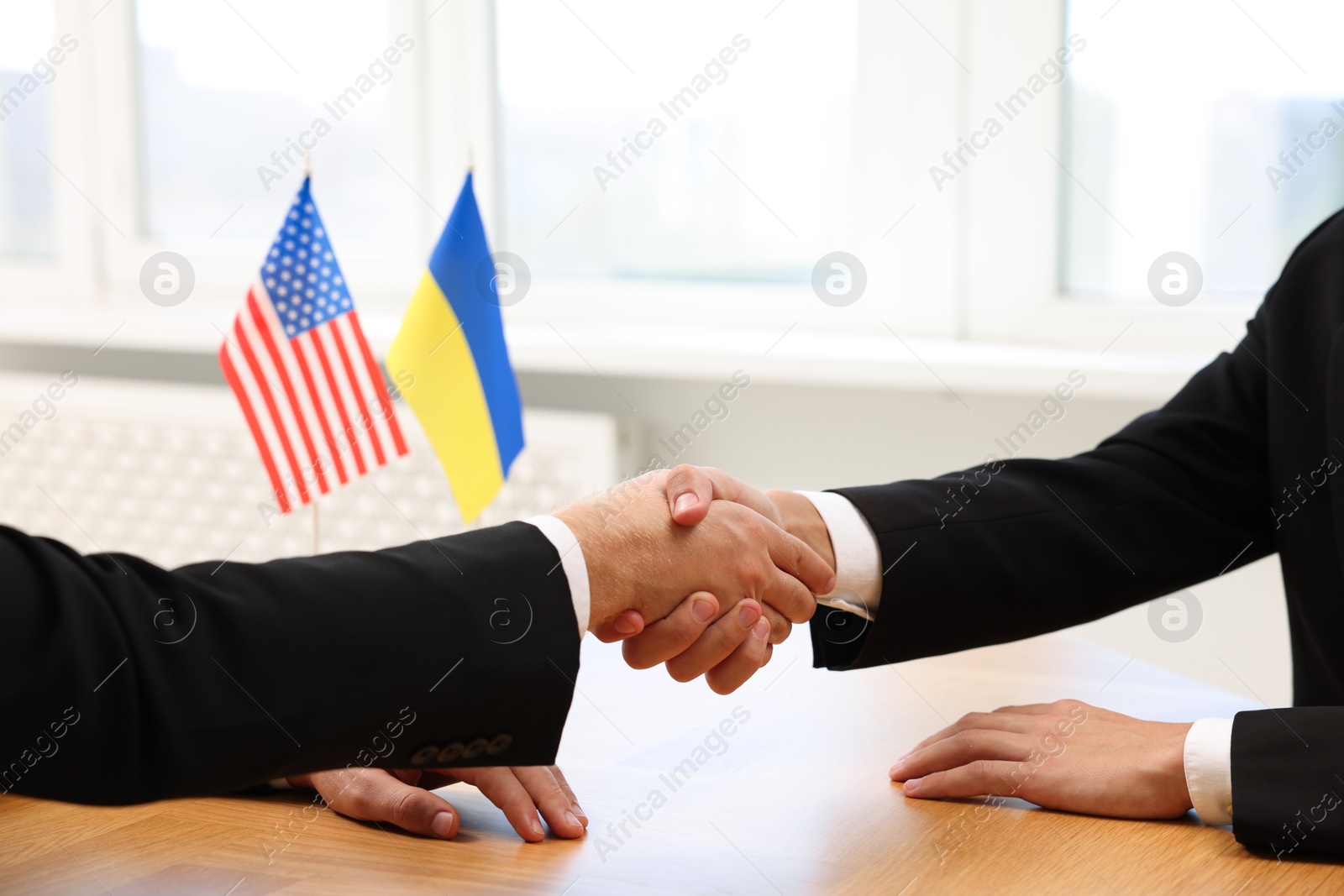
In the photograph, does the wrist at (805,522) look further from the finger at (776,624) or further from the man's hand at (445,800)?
the man's hand at (445,800)

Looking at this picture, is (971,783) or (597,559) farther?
(597,559)

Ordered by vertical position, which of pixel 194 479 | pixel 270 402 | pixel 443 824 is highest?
pixel 270 402

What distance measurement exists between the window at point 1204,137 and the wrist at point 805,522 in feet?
4.69

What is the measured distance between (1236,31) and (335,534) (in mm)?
2162

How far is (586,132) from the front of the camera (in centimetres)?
302

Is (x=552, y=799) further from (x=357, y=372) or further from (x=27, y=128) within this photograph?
(x=27, y=128)

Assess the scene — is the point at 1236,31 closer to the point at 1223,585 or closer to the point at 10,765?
the point at 1223,585

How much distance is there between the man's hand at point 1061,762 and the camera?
1.01 metres

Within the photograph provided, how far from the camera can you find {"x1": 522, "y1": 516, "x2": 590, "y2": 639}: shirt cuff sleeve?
3.59ft

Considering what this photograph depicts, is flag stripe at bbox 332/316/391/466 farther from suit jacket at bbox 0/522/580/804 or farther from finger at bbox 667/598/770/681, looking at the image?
suit jacket at bbox 0/522/580/804

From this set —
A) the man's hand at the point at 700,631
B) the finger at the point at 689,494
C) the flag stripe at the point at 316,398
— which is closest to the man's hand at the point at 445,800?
the man's hand at the point at 700,631

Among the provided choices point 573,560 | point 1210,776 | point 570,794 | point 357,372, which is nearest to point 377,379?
point 357,372

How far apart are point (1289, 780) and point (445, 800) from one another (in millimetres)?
631

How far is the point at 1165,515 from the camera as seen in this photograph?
1.49 metres
